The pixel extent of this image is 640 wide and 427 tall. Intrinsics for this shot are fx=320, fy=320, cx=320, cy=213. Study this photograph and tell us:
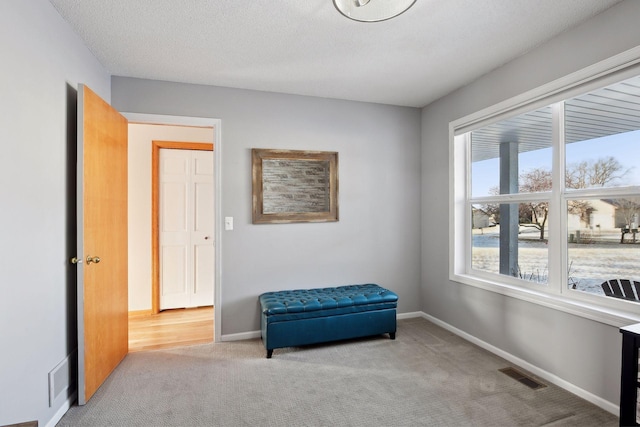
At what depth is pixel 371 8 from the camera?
165 cm

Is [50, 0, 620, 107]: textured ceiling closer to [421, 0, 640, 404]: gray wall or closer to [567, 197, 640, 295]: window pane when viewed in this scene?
[421, 0, 640, 404]: gray wall

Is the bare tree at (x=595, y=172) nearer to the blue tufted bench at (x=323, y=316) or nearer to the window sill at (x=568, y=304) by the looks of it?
the window sill at (x=568, y=304)

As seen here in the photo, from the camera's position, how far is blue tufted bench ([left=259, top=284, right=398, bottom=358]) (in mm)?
2797

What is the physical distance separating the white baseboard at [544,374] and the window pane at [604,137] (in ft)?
4.48

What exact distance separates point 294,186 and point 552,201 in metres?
2.24

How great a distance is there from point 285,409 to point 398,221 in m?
2.38

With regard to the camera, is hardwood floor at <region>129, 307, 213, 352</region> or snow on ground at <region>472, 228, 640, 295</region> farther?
hardwood floor at <region>129, 307, 213, 352</region>

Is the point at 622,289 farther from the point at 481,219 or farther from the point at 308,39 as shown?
the point at 308,39

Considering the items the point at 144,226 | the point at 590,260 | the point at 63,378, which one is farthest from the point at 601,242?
the point at 144,226

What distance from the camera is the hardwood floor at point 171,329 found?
3.13 meters

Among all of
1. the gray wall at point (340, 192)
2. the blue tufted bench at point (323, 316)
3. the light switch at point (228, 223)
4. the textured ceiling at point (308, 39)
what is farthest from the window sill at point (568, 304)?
the light switch at point (228, 223)

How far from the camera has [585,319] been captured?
2107 mm

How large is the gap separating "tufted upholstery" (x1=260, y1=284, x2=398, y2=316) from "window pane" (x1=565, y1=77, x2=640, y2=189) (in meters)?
1.81

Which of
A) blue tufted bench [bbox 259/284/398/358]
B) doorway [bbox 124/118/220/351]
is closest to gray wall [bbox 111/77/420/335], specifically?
blue tufted bench [bbox 259/284/398/358]
